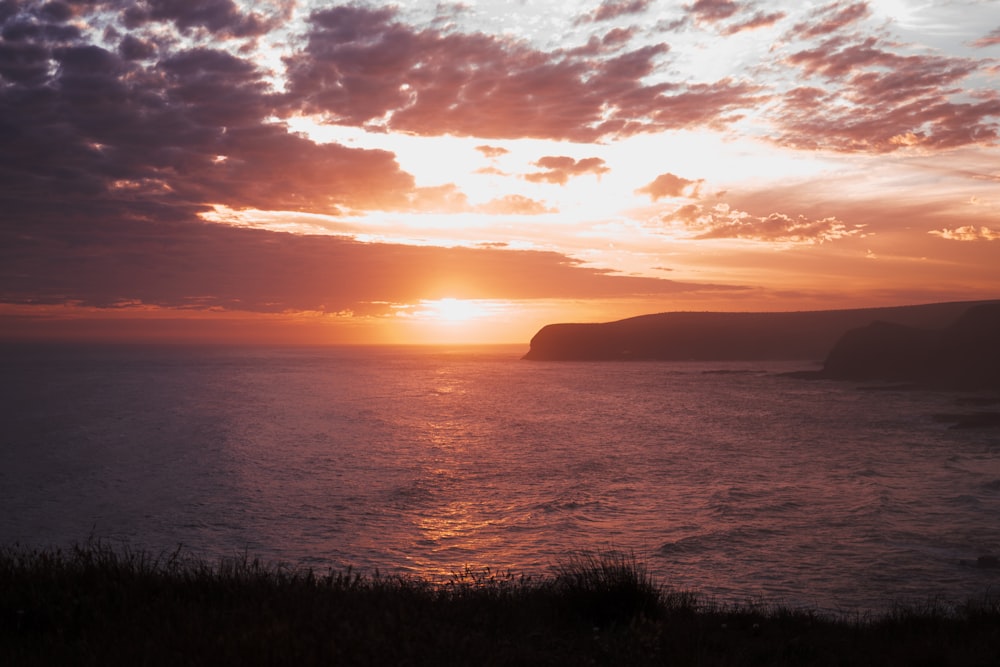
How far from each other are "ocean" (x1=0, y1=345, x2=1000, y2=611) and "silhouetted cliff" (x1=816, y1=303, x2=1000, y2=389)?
31.6 meters

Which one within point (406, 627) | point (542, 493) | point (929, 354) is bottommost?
point (542, 493)

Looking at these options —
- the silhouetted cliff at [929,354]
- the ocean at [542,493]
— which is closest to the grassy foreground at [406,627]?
the ocean at [542,493]

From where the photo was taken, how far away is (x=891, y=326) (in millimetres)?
109812

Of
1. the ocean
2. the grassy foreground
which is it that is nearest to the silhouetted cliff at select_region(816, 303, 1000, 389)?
the ocean

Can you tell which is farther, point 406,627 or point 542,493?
point 542,493

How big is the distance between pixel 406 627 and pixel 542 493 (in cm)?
2162

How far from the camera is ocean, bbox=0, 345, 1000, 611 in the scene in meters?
18.1

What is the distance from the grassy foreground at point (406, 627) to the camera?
6.26m

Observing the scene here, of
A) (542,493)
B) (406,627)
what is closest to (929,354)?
(542,493)

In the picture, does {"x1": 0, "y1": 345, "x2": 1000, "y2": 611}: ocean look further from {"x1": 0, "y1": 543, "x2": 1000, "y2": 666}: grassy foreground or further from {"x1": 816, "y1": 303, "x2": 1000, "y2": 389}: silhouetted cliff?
{"x1": 816, "y1": 303, "x2": 1000, "y2": 389}: silhouetted cliff

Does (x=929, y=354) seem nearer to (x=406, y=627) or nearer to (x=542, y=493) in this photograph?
(x=542, y=493)

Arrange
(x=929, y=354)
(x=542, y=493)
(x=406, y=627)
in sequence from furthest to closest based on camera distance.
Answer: (x=929, y=354), (x=542, y=493), (x=406, y=627)

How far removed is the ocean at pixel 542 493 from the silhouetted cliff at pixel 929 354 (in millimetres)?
31566

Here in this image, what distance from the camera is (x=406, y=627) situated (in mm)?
6887
